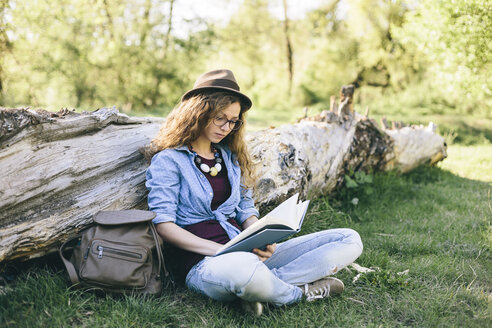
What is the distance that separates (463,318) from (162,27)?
588 inches

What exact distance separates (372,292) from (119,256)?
77.9 inches

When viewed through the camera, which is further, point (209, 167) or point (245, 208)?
point (245, 208)

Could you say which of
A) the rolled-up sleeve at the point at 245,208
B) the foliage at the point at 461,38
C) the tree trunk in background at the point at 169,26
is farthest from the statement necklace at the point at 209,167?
the tree trunk in background at the point at 169,26

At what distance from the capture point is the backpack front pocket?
2342 mm

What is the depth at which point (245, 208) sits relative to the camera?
3221mm

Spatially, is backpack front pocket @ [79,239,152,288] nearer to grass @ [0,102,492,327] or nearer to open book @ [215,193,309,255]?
grass @ [0,102,492,327]

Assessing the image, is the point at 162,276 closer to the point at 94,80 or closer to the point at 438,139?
the point at 438,139

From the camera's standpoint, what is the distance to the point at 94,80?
535 inches

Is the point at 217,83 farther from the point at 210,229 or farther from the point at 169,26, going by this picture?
the point at 169,26

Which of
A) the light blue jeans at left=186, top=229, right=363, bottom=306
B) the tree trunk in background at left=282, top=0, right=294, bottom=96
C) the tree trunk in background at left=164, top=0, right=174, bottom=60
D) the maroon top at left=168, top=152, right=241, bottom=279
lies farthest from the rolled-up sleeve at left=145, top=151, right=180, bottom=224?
the tree trunk in background at left=282, top=0, right=294, bottom=96

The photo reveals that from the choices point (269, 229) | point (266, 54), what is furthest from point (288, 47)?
point (269, 229)

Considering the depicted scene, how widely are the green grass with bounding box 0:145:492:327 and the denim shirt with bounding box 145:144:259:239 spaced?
57 centimetres

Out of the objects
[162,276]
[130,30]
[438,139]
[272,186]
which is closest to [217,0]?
[130,30]

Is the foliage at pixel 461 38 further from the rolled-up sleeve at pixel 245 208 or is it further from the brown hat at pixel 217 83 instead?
the rolled-up sleeve at pixel 245 208
